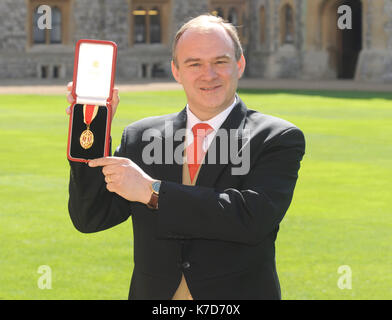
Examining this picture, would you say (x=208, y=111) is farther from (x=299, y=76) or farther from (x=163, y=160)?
(x=299, y=76)

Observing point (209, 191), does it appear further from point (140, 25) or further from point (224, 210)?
point (140, 25)

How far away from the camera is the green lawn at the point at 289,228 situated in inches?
233

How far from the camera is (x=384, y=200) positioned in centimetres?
907

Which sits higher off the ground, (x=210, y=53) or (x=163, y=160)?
(x=210, y=53)

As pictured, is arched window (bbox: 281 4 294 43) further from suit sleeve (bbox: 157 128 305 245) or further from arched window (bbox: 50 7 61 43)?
suit sleeve (bbox: 157 128 305 245)

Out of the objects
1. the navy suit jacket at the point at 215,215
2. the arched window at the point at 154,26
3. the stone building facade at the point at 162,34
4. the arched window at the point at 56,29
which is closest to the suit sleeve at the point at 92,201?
the navy suit jacket at the point at 215,215

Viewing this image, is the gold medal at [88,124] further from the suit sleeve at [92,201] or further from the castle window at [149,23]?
the castle window at [149,23]

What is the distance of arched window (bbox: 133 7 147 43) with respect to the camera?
4084 cm

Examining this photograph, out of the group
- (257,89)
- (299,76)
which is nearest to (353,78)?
(299,76)

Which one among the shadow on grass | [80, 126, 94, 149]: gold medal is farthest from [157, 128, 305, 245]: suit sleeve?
the shadow on grass

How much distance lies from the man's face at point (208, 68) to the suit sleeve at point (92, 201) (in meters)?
→ 0.36

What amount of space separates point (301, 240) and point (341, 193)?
7.93ft

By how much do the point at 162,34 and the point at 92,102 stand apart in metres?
39.0

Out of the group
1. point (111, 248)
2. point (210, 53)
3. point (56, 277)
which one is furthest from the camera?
point (111, 248)
